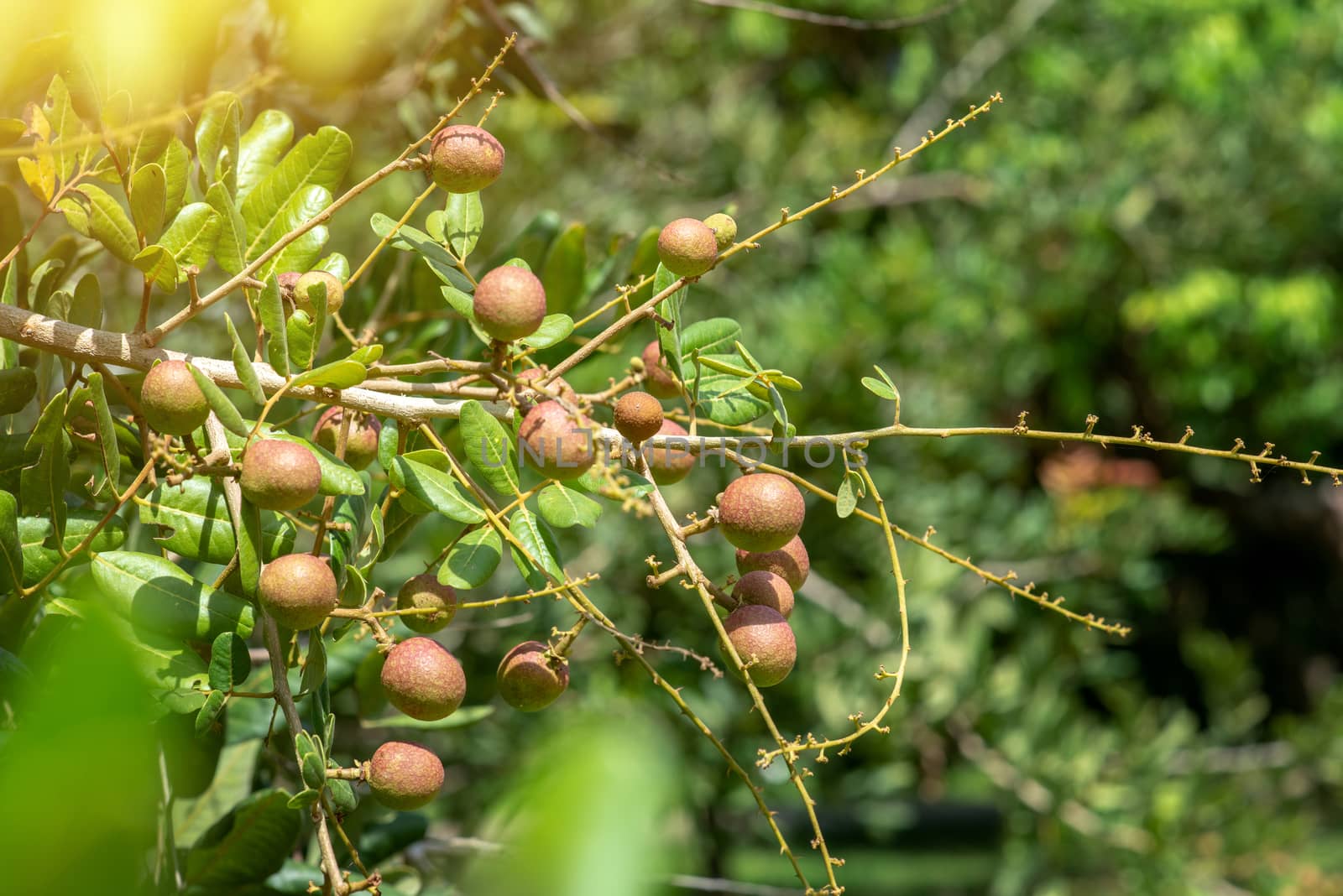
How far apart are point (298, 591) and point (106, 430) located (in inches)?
6.1

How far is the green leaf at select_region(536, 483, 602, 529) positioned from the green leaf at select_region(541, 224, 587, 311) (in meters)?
0.38

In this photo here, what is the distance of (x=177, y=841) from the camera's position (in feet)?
2.99

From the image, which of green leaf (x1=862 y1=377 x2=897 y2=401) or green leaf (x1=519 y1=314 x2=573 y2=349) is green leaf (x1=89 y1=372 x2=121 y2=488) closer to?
green leaf (x1=519 y1=314 x2=573 y2=349)

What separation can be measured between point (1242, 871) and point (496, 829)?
6.25ft

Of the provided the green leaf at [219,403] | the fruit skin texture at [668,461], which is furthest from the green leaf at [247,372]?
the fruit skin texture at [668,461]

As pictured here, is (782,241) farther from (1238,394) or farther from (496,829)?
(496,829)

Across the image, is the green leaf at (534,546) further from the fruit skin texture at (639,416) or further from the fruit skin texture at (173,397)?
the fruit skin texture at (173,397)

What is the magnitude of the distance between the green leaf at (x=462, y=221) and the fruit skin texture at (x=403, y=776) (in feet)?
1.02

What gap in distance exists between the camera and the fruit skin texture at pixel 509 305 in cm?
63

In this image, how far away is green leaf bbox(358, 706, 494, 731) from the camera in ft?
3.10

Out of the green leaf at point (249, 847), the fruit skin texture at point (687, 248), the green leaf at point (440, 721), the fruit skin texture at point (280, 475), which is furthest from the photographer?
the green leaf at point (440, 721)

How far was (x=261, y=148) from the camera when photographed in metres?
0.81

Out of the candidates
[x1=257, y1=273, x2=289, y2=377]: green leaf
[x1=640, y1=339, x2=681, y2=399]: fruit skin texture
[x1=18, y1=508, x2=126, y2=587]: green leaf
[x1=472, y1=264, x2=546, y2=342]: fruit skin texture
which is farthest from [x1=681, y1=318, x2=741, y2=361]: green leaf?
[x1=18, y1=508, x2=126, y2=587]: green leaf

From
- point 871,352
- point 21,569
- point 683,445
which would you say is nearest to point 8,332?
point 21,569
